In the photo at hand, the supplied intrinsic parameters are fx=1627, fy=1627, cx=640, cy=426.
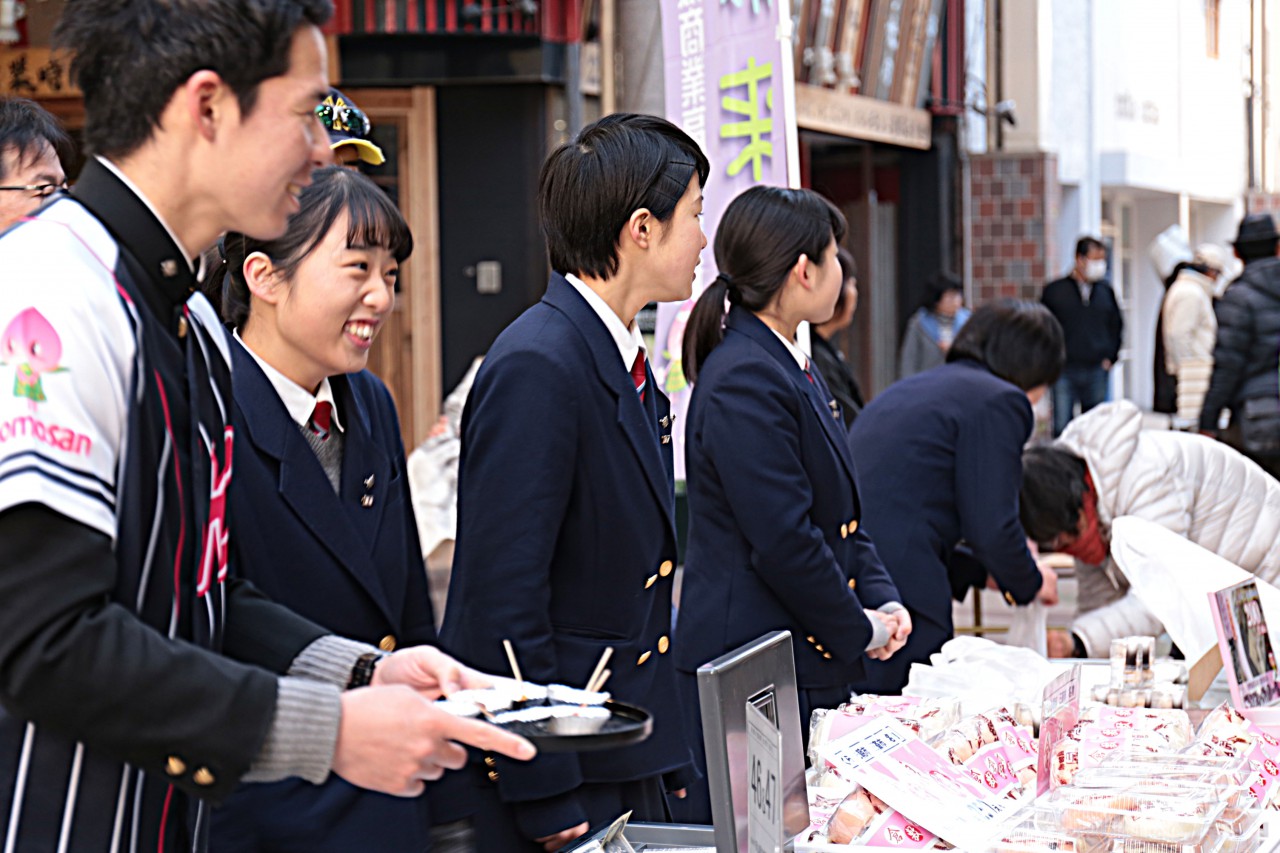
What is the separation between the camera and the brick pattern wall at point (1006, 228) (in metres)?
16.5

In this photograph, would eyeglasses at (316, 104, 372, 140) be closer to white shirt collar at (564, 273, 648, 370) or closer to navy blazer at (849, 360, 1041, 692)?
white shirt collar at (564, 273, 648, 370)

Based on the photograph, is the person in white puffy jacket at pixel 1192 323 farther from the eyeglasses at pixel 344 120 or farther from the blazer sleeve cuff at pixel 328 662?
the blazer sleeve cuff at pixel 328 662

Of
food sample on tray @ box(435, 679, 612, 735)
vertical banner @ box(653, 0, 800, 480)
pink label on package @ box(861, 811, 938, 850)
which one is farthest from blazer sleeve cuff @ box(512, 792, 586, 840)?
vertical banner @ box(653, 0, 800, 480)

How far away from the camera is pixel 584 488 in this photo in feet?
8.16

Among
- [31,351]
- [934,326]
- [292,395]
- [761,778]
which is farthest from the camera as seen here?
[934,326]

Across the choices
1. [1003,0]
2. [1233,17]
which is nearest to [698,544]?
[1003,0]

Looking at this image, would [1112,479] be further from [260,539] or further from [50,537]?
[50,537]

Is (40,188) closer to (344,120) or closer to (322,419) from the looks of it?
(344,120)

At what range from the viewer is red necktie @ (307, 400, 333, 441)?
2332 millimetres

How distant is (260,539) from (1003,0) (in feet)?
53.9

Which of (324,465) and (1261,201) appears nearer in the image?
(324,465)

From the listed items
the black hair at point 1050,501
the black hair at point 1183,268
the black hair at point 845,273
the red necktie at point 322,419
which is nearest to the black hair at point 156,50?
→ the red necktie at point 322,419

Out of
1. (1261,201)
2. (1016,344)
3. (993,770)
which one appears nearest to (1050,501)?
(1016,344)

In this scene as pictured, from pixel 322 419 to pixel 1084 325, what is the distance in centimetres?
1223
